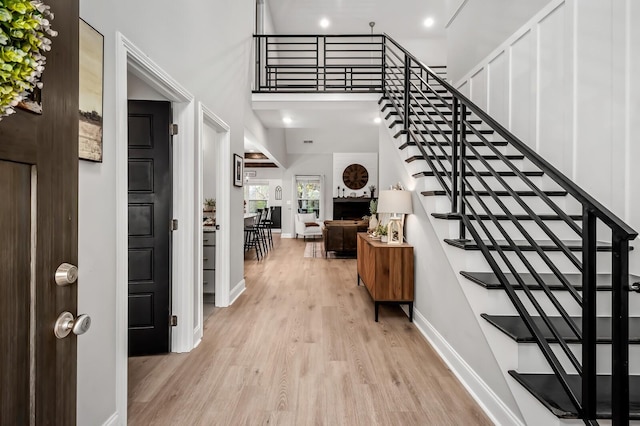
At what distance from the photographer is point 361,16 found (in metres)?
7.82

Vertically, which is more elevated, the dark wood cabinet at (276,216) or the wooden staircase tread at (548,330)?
the dark wood cabinet at (276,216)

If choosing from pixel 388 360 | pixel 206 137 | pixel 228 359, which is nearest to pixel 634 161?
pixel 388 360

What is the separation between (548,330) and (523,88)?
2461 millimetres

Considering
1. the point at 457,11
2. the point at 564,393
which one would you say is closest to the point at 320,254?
the point at 457,11

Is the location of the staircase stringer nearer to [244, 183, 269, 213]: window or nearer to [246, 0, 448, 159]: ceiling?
[246, 0, 448, 159]: ceiling

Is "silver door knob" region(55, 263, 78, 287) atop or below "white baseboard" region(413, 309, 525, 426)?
atop

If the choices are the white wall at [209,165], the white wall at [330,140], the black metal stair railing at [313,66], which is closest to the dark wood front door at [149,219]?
the black metal stair railing at [313,66]

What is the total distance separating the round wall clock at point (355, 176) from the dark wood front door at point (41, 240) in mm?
10751

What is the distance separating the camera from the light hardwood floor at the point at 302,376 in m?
1.96

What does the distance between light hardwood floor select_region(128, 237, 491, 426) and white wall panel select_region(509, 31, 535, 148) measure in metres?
2.17

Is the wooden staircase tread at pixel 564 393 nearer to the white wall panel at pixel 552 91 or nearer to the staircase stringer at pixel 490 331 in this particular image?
the staircase stringer at pixel 490 331

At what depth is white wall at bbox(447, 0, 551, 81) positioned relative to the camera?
344 centimetres

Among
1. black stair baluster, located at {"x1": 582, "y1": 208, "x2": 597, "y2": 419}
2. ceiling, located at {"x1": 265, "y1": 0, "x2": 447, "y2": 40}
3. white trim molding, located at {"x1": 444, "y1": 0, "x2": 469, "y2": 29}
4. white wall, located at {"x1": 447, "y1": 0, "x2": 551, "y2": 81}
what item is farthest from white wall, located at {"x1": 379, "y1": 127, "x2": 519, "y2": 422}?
ceiling, located at {"x1": 265, "y1": 0, "x2": 447, "y2": 40}

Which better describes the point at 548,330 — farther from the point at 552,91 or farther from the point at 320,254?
the point at 320,254
